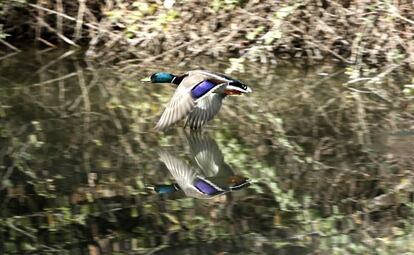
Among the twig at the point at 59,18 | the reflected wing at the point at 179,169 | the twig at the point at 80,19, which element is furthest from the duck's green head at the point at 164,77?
the twig at the point at 59,18

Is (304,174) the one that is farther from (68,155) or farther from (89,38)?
(89,38)

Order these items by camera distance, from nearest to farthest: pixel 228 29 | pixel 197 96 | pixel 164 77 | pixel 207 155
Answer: pixel 207 155, pixel 197 96, pixel 164 77, pixel 228 29

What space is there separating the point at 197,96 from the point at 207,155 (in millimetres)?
386

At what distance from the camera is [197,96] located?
5172mm

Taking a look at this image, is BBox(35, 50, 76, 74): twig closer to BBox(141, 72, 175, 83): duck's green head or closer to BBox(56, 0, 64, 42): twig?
BBox(56, 0, 64, 42): twig

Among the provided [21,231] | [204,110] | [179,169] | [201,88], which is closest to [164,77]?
[204,110]

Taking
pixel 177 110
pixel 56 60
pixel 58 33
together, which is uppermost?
pixel 177 110

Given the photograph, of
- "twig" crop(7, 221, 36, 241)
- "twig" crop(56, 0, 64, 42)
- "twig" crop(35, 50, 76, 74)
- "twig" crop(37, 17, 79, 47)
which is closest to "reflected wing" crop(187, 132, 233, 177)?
"twig" crop(7, 221, 36, 241)

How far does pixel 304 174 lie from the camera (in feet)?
15.4

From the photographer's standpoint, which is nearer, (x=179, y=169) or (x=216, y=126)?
(x=179, y=169)

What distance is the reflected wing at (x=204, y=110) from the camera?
18.2 ft

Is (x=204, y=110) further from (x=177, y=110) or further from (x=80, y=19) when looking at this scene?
Result: (x=80, y=19)

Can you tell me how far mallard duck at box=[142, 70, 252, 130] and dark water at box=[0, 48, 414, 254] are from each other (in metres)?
0.12

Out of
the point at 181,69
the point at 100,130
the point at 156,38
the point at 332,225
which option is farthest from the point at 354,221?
the point at 156,38
